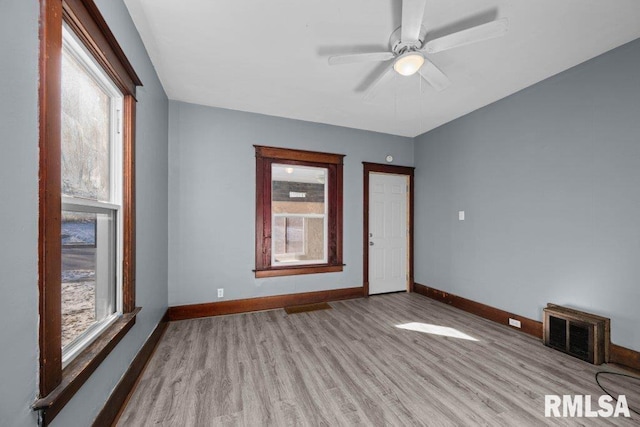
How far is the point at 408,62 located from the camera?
79.8 inches

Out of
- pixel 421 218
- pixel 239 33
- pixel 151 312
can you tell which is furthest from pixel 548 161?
pixel 151 312

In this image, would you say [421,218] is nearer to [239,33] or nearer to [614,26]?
[614,26]

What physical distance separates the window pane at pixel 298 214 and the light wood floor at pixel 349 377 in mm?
1150

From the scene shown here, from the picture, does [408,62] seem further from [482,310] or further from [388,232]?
[482,310]

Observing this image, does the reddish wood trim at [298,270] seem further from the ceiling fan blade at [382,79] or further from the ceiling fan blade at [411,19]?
the ceiling fan blade at [411,19]

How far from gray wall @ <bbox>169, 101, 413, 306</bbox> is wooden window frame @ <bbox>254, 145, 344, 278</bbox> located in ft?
0.33

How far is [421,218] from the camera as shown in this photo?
15.0 feet

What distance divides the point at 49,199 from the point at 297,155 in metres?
3.08

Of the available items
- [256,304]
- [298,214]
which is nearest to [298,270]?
[256,304]

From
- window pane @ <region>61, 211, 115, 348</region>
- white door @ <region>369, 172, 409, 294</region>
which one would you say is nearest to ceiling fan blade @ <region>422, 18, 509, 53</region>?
window pane @ <region>61, 211, 115, 348</region>

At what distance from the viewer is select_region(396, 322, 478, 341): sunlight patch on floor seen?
2871 mm

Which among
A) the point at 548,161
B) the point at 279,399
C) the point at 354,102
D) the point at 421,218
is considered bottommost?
the point at 279,399

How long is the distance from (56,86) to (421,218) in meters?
4.60

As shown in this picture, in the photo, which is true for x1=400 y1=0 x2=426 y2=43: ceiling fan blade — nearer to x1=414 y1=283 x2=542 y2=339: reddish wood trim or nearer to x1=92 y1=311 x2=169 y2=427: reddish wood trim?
x1=92 y1=311 x2=169 y2=427: reddish wood trim
